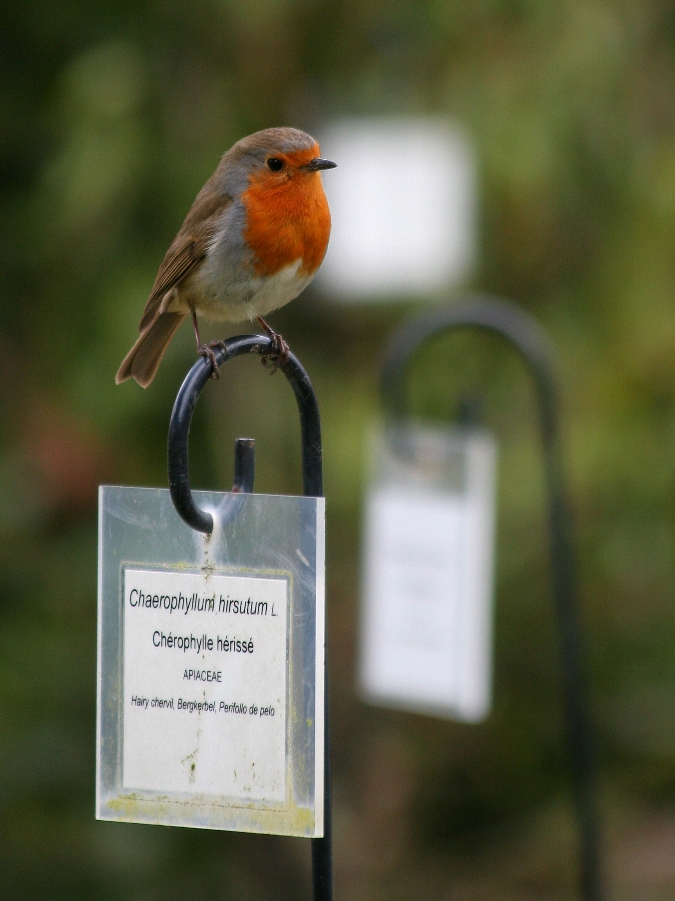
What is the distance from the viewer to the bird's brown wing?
2.03 meters

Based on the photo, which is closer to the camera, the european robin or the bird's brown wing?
the european robin

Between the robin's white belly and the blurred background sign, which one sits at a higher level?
the blurred background sign

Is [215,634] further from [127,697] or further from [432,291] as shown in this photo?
[432,291]

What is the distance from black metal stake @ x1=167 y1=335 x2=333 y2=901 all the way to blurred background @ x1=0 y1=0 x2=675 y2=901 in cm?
237

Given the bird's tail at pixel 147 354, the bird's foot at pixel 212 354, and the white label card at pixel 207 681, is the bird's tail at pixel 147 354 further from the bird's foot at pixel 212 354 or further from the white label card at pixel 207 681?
the white label card at pixel 207 681

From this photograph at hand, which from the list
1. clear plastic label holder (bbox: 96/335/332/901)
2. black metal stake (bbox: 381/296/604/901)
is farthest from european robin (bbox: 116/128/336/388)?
clear plastic label holder (bbox: 96/335/332/901)

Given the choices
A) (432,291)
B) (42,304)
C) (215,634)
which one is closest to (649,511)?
(432,291)

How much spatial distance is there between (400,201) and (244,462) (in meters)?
2.84

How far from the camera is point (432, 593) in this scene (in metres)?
2.24

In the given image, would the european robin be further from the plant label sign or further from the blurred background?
the blurred background

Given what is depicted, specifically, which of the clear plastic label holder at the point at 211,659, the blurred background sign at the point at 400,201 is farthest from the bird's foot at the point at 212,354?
the blurred background sign at the point at 400,201

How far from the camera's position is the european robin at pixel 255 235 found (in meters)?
1.89

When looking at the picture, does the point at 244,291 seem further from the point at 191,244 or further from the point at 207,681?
the point at 207,681

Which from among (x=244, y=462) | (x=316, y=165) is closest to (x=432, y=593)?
(x=316, y=165)
